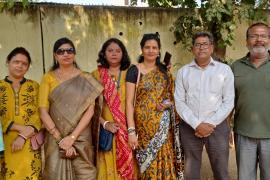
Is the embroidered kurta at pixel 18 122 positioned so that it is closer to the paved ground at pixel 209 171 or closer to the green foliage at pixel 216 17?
the paved ground at pixel 209 171

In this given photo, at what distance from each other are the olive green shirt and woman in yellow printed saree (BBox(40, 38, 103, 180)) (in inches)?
53.4

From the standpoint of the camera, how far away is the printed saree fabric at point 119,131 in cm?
384

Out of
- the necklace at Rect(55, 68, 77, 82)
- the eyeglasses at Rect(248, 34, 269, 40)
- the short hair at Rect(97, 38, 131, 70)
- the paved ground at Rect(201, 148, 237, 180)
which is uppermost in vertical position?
the eyeglasses at Rect(248, 34, 269, 40)

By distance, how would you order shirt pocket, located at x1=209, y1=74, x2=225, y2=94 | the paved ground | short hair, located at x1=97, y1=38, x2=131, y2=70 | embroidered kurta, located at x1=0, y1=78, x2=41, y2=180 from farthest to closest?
the paved ground, short hair, located at x1=97, y1=38, x2=131, y2=70, shirt pocket, located at x1=209, y1=74, x2=225, y2=94, embroidered kurta, located at x1=0, y1=78, x2=41, y2=180

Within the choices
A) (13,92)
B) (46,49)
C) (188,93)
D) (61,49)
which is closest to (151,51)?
(188,93)

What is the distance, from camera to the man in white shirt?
12.2 ft

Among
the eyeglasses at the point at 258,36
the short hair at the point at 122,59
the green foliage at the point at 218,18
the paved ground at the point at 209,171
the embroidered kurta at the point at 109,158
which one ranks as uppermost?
the green foliage at the point at 218,18

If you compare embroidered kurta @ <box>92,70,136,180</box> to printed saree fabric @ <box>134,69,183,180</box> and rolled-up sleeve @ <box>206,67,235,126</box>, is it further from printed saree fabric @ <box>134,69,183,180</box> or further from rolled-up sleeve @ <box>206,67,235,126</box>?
rolled-up sleeve @ <box>206,67,235,126</box>

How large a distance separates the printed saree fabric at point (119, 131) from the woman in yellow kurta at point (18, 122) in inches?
27.6

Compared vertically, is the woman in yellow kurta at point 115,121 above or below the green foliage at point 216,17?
below

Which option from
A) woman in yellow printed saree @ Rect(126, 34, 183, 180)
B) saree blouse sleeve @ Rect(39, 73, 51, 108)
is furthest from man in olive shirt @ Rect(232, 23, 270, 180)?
saree blouse sleeve @ Rect(39, 73, 51, 108)

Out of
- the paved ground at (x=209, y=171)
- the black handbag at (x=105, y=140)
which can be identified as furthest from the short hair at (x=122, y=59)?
the paved ground at (x=209, y=171)

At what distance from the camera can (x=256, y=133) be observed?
3688 millimetres

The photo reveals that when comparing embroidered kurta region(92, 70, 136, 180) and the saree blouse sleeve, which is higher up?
the saree blouse sleeve
